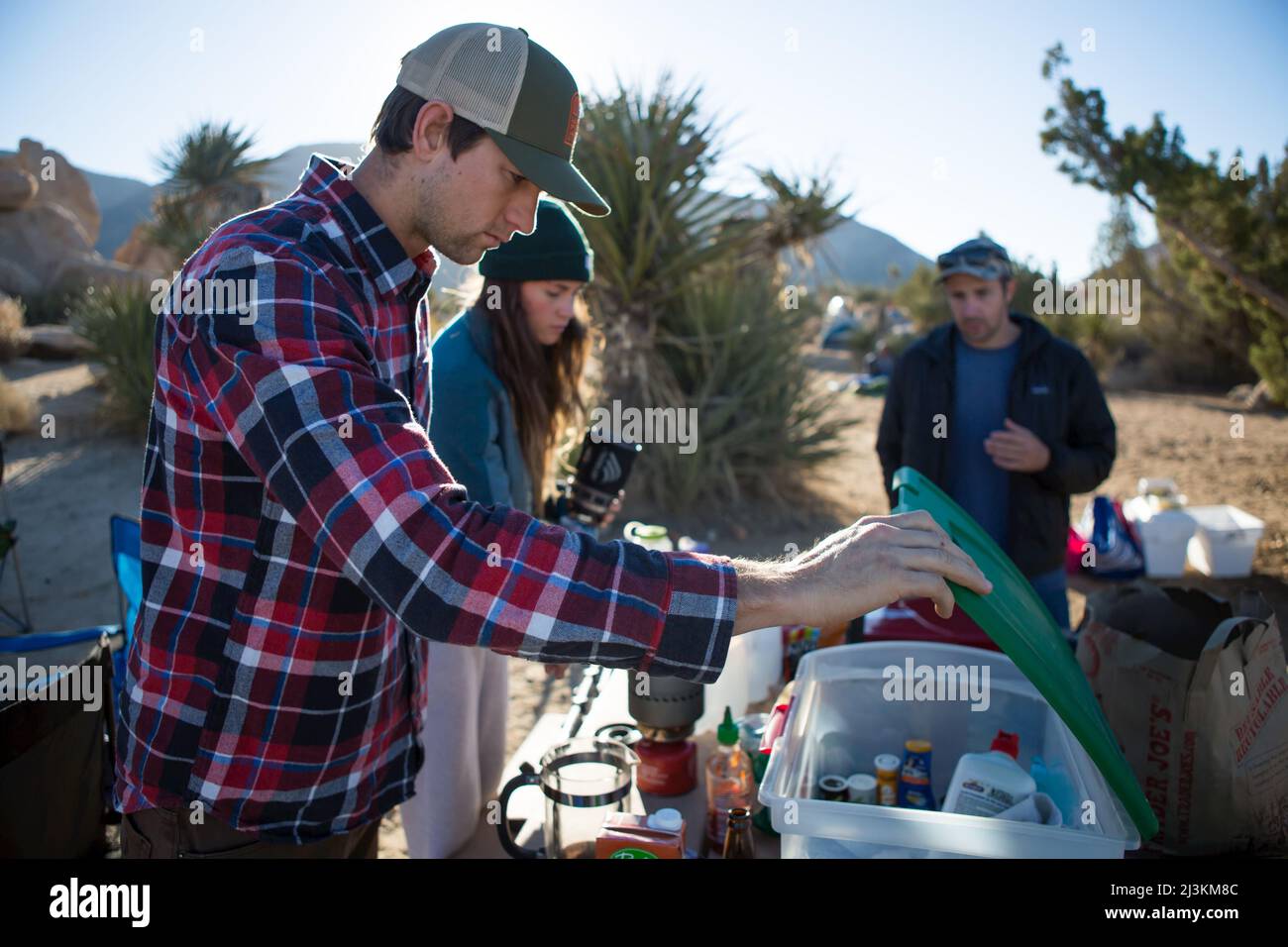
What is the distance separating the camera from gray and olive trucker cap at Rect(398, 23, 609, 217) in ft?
4.08

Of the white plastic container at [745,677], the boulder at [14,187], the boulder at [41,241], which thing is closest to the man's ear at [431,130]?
the white plastic container at [745,677]

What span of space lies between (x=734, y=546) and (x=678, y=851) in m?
5.83

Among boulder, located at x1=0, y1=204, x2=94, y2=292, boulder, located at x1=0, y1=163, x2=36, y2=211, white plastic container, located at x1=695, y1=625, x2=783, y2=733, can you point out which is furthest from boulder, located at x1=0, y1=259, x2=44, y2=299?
white plastic container, located at x1=695, y1=625, x2=783, y2=733

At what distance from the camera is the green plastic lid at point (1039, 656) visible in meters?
1.20

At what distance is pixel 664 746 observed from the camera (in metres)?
2.02

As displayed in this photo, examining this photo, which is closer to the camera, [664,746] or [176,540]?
[176,540]

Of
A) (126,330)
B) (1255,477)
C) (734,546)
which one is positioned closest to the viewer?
(734,546)

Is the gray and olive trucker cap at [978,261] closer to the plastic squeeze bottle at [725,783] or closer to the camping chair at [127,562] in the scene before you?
the plastic squeeze bottle at [725,783]

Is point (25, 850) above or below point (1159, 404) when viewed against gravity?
below

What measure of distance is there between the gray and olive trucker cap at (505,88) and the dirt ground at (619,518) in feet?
8.86

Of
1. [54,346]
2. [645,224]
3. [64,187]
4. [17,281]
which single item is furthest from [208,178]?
[64,187]

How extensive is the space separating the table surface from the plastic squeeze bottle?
61 millimetres

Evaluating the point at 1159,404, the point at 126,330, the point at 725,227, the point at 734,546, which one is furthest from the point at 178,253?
the point at 1159,404
